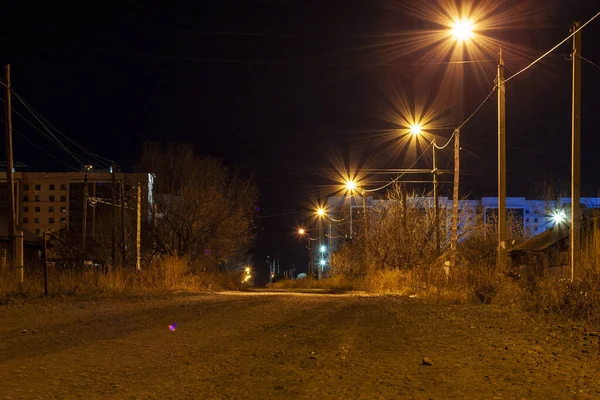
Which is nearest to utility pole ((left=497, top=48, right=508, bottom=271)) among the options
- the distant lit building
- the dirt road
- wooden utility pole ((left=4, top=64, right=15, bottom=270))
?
the dirt road

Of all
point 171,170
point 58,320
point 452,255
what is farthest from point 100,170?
point 58,320

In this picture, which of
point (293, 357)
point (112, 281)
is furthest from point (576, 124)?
point (112, 281)

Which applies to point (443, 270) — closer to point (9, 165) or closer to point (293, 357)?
point (293, 357)

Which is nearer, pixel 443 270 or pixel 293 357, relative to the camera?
pixel 293 357

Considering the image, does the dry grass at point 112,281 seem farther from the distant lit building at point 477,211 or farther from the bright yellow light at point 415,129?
the distant lit building at point 477,211

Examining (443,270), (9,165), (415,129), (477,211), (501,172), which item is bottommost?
(443,270)

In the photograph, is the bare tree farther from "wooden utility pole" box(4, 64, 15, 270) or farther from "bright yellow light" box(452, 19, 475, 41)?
"bright yellow light" box(452, 19, 475, 41)

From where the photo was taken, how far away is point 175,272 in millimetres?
25875

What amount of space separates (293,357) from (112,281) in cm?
1511

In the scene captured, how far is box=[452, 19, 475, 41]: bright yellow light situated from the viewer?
1593 cm

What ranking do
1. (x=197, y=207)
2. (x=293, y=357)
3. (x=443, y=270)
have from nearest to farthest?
(x=293, y=357) → (x=443, y=270) → (x=197, y=207)

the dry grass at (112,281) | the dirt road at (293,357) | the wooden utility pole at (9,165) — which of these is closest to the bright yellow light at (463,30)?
the dirt road at (293,357)

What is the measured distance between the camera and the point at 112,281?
21172mm

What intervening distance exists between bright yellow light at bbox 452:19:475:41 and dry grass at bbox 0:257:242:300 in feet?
44.7
